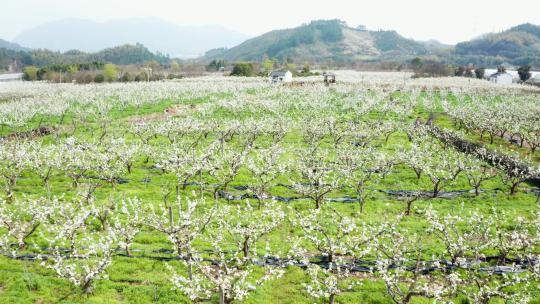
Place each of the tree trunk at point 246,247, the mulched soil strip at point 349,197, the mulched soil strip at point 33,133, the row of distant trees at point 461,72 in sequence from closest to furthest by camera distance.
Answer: the tree trunk at point 246,247
the mulched soil strip at point 349,197
the mulched soil strip at point 33,133
the row of distant trees at point 461,72

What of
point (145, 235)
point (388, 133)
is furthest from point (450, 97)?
point (145, 235)

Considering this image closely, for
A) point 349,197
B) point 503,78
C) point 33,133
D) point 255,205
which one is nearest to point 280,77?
point 503,78

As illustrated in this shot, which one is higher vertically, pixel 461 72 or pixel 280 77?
pixel 461 72

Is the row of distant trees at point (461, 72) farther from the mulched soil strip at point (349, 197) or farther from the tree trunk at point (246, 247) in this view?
the tree trunk at point (246, 247)

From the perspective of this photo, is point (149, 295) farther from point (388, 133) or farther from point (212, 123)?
point (388, 133)

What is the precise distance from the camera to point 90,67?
158 metres

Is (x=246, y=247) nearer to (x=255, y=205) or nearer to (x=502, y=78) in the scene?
(x=255, y=205)

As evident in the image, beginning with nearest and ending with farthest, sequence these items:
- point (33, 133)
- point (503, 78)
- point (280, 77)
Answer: point (33, 133) < point (280, 77) < point (503, 78)

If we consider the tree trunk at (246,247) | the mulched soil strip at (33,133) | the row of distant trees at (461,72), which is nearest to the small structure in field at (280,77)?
the row of distant trees at (461,72)

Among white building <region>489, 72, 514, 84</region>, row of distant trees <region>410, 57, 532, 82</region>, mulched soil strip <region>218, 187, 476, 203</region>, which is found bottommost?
mulched soil strip <region>218, 187, 476, 203</region>

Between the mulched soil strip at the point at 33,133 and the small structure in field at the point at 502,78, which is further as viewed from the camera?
the small structure in field at the point at 502,78

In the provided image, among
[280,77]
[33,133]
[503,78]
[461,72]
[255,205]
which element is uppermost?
[461,72]

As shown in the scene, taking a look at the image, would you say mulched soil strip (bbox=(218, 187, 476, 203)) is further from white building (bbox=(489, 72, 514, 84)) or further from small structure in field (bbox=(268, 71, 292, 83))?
white building (bbox=(489, 72, 514, 84))

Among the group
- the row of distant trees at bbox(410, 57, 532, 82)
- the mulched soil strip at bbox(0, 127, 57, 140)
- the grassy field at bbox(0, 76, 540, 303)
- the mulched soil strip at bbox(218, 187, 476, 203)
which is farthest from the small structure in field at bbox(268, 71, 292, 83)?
Answer: the mulched soil strip at bbox(218, 187, 476, 203)
